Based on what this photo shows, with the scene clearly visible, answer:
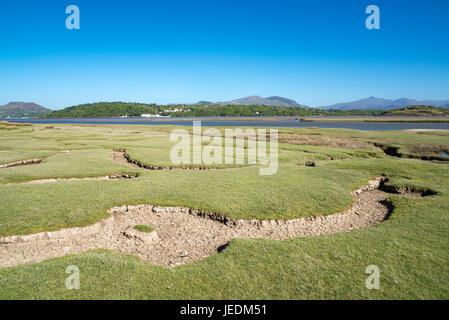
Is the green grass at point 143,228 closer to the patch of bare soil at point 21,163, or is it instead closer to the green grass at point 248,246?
the green grass at point 248,246

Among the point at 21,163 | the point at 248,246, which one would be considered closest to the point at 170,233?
the point at 248,246

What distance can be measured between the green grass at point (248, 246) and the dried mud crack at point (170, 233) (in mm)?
515

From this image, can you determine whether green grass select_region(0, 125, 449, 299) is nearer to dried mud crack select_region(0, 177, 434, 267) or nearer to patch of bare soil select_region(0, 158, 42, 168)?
dried mud crack select_region(0, 177, 434, 267)

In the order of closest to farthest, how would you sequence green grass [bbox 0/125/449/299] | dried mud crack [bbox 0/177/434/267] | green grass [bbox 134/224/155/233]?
green grass [bbox 0/125/449/299] → dried mud crack [bbox 0/177/434/267] → green grass [bbox 134/224/155/233]

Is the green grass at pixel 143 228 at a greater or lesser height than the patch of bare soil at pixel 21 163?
lesser

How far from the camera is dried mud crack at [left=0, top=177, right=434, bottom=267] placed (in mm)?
10352

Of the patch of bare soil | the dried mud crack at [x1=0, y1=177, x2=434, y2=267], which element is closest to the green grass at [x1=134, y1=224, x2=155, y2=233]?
the dried mud crack at [x1=0, y1=177, x2=434, y2=267]

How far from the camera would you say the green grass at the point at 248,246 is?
7.57 m

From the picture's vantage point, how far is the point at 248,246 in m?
10.0

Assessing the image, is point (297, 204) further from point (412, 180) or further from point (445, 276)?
point (412, 180)

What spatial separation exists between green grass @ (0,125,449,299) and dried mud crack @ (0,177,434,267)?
0.51 metres

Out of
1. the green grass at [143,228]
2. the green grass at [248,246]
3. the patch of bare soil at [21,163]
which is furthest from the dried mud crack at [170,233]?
the patch of bare soil at [21,163]

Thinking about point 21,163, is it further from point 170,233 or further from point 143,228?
point 170,233
